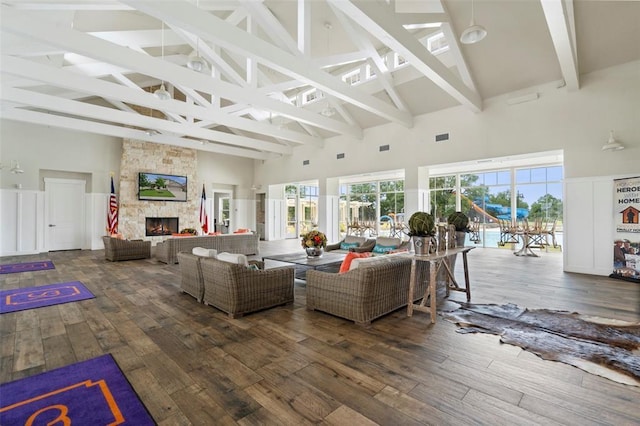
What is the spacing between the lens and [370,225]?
43.1ft

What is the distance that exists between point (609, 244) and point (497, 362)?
540cm

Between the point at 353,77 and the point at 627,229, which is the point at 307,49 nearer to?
the point at 353,77

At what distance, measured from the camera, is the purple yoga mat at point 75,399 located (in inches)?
73.2

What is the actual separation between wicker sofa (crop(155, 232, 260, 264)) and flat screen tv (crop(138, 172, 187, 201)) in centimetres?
415

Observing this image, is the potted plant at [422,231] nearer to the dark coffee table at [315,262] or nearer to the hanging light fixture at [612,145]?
the dark coffee table at [315,262]

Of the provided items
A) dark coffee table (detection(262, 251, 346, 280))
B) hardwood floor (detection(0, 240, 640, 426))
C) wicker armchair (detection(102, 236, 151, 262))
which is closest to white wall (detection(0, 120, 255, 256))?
wicker armchair (detection(102, 236, 151, 262))

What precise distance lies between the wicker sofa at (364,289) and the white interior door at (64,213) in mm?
10407

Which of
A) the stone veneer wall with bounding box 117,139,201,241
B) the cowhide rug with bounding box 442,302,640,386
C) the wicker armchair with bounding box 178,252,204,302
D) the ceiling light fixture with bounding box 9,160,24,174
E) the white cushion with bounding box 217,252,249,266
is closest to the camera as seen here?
the cowhide rug with bounding box 442,302,640,386

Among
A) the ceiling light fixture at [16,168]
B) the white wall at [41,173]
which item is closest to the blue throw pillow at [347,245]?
the white wall at [41,173]

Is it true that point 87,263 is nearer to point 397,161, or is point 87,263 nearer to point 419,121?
point 397,161

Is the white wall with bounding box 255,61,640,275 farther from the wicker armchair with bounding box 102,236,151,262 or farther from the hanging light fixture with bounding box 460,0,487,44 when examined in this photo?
the wicker armchair with bounding box 102,236,151,262

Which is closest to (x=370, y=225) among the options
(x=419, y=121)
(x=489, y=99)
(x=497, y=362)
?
(x=419, y=121)

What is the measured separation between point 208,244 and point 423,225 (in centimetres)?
635

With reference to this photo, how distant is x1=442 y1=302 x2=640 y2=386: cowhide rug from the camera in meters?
2.52
